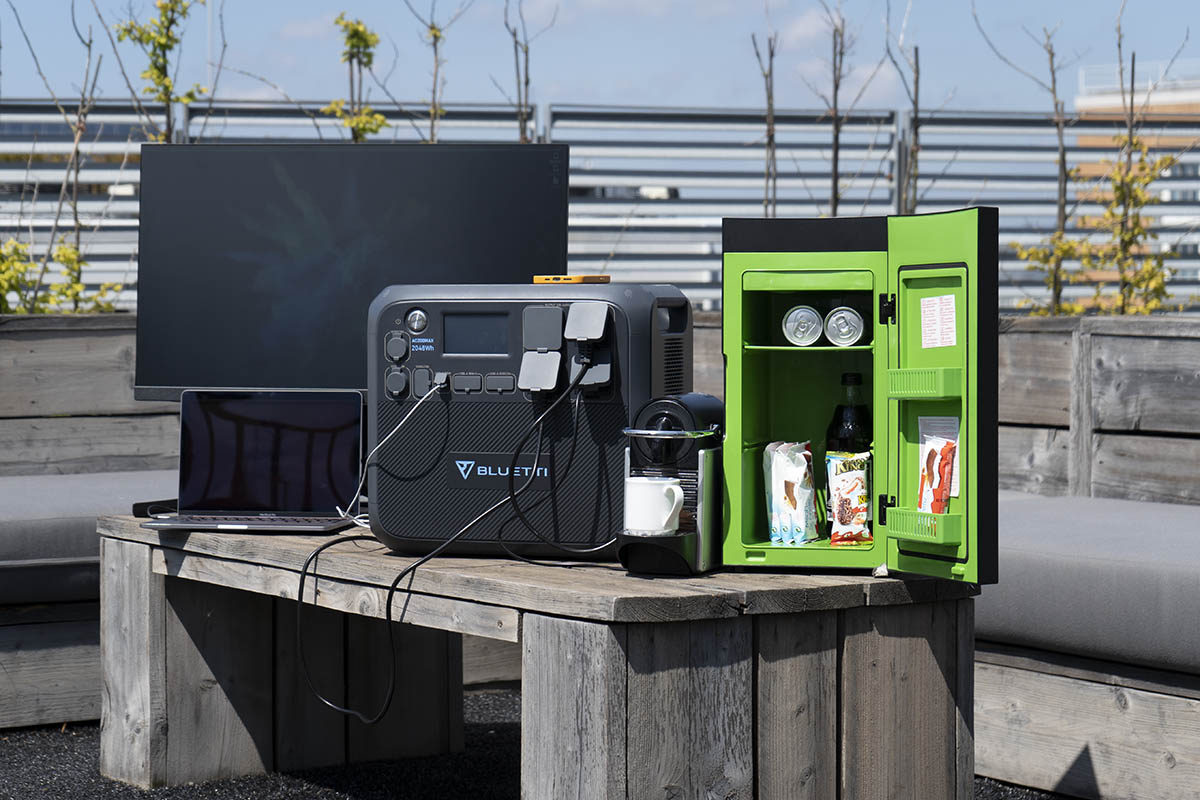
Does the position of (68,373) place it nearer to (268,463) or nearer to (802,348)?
(268,463)

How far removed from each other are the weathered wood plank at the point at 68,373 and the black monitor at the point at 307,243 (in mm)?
1421

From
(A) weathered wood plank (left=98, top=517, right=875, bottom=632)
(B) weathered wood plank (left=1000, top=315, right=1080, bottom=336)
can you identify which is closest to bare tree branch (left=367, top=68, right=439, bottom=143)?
(B) weathered wood plank (left=1000, top=315, right=1080, bottom=336)

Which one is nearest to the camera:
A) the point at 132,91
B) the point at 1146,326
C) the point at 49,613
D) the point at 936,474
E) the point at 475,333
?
the point at 936,474

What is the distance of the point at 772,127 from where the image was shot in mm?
5137

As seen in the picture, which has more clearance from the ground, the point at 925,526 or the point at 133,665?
the point at 925,526

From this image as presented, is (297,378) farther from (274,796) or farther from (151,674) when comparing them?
(274,796)

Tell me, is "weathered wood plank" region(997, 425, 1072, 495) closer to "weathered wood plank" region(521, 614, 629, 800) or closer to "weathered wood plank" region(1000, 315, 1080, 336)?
"weathered wood plank" region(1000, 315, 1080, 336)

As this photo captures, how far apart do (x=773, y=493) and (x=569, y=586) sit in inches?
11.1

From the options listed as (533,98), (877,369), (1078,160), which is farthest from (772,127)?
(877,369)

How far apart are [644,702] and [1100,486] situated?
206 cm

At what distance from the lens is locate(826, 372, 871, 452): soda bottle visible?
161 cm

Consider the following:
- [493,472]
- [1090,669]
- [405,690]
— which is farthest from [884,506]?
[405,690]

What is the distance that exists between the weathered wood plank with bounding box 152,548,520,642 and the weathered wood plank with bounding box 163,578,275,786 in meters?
0.17

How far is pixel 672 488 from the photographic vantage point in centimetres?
153
